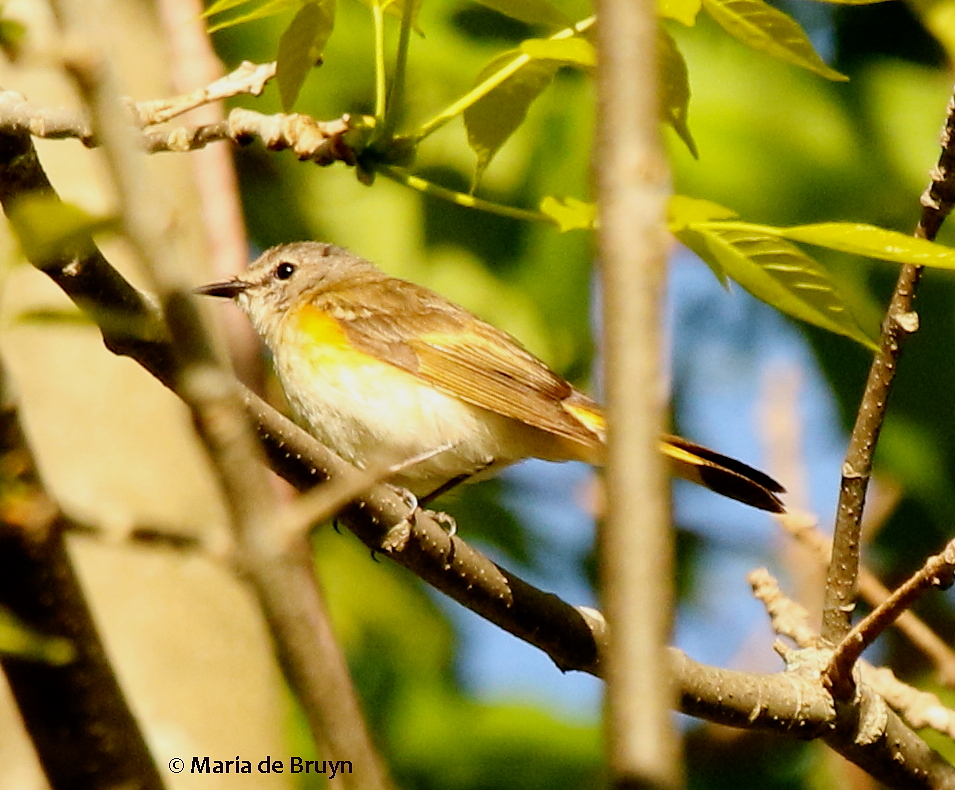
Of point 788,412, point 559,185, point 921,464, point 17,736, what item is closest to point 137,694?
point 17,736

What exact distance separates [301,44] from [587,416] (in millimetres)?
1767

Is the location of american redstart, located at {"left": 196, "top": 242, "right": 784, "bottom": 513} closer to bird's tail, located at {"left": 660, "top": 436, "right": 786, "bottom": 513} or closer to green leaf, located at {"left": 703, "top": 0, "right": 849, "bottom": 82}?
bird's tail, located at {"left": 660, "top": 436, "right": 786, "bottom": 513}

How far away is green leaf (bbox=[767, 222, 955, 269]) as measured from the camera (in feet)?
5.89

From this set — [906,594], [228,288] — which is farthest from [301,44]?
[228,288]

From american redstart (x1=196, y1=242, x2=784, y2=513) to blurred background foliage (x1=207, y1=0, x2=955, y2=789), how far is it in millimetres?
263

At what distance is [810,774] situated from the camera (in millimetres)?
4539

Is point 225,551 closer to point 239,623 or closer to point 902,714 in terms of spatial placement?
point 902,714

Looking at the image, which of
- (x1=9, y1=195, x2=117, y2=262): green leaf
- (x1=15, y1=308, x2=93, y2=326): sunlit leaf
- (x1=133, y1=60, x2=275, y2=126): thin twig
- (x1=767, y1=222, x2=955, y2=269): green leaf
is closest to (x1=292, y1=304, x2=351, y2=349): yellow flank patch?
(x1=133, y1=60, x2=275, y2=126): thin twig

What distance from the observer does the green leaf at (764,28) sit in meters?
1.90

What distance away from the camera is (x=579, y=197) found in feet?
12.5

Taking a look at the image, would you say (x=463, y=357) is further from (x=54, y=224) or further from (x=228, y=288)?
(x=54, y=224)

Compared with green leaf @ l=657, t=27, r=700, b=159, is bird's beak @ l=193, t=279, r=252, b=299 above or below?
below

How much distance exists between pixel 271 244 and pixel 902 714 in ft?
9.23

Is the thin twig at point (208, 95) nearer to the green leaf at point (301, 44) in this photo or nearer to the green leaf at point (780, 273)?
the green leaf at point (301, 44)
